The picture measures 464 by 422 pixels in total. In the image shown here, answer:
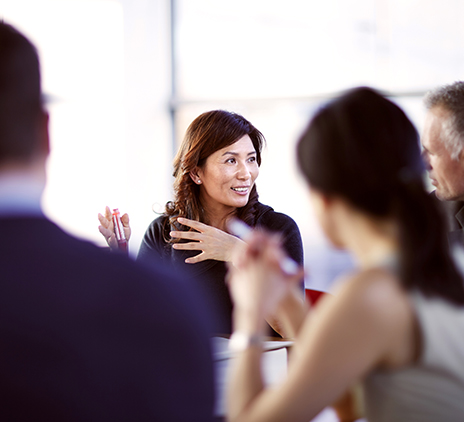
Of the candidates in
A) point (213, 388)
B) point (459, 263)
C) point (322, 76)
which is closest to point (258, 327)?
point (213, 388)

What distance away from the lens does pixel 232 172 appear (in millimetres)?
2494

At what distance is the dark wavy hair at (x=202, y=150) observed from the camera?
248cm

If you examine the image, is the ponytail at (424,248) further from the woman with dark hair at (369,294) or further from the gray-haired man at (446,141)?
the gray-haired man at (446,141)

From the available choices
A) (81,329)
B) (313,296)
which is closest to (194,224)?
(313,296)

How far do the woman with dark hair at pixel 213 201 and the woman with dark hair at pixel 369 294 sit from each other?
133cm

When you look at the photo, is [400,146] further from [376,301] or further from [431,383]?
[431,383]

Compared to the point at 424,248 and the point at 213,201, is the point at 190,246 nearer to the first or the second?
the point at 213,201

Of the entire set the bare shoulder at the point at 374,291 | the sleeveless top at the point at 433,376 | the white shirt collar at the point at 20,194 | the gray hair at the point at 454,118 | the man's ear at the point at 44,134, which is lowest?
the sleeveless top at the point at 433,376

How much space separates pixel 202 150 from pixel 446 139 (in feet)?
3.49

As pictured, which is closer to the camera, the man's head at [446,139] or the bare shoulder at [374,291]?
A: the bare shoulder at [374,291]

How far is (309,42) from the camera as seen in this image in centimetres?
461

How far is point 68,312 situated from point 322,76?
4207 mm

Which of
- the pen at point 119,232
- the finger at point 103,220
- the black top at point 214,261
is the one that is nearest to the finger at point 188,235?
the black top at point 214,261

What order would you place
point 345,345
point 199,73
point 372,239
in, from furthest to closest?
point 199,73 → point 372,239 → point 345,345
